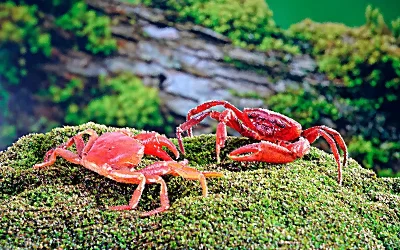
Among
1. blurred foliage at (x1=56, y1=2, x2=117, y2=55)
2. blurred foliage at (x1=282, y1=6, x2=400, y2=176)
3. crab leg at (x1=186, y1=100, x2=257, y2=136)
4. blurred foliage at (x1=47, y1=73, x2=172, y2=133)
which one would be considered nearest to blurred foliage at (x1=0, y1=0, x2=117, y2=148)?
blurred foliage at (x1=56, y1=2, x2=117, y2=55)

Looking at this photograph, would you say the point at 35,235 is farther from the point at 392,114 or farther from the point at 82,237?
the point at 392,114

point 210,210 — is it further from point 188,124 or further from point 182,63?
point 182,63

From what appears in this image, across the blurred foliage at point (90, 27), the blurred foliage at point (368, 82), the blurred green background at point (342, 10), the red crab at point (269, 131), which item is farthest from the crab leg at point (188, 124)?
the blurred foliage at point (90, 27)

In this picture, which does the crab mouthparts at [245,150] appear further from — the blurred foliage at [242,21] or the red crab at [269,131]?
the blurred foliage at [242,21]

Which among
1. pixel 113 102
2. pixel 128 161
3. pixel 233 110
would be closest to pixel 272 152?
pixel 233 110

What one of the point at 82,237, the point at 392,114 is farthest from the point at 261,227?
the point at 392,114

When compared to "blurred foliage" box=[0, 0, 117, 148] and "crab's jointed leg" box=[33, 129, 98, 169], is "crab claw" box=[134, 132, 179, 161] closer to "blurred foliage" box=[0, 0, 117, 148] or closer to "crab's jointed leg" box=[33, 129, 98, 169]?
"crab's jointed leg" box=[33, 129, 98, 169]
